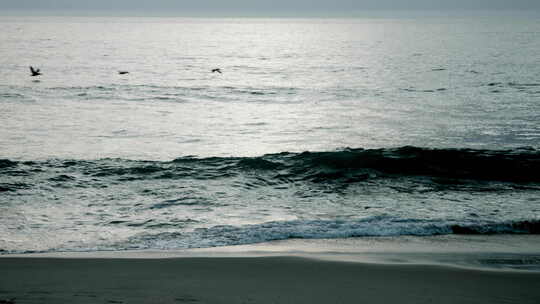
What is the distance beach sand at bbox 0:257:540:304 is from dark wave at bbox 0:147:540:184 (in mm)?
7071

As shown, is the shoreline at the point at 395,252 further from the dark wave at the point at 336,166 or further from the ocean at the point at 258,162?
the dark wave at the point at 336,166

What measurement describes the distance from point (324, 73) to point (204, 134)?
90.9ft

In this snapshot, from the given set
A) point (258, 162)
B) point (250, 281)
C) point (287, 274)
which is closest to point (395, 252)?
point (287, 274)

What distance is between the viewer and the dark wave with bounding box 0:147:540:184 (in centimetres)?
1494

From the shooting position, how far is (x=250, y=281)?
22.8 feet

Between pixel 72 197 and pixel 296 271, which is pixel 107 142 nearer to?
pixel 72 197

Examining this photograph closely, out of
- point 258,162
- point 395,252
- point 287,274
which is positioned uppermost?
point 287,274

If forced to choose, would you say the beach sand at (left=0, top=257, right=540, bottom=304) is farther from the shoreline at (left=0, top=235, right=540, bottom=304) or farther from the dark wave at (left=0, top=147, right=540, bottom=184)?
the dark wave at (left=0, top=147, right=540, bottom=184)

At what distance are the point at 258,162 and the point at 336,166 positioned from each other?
212 cm

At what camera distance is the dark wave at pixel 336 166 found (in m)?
14.9

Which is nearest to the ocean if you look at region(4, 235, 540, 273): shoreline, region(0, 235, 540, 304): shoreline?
region(4, 235, 540, 273): shoreline

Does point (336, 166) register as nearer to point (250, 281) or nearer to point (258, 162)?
point (258, 162)

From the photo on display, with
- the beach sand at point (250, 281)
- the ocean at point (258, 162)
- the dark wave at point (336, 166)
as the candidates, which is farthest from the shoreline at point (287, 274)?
→ the dark wave at point (336, 166)

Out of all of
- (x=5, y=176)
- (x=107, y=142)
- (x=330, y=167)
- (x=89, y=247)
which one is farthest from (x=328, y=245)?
(x=107, y=142)
